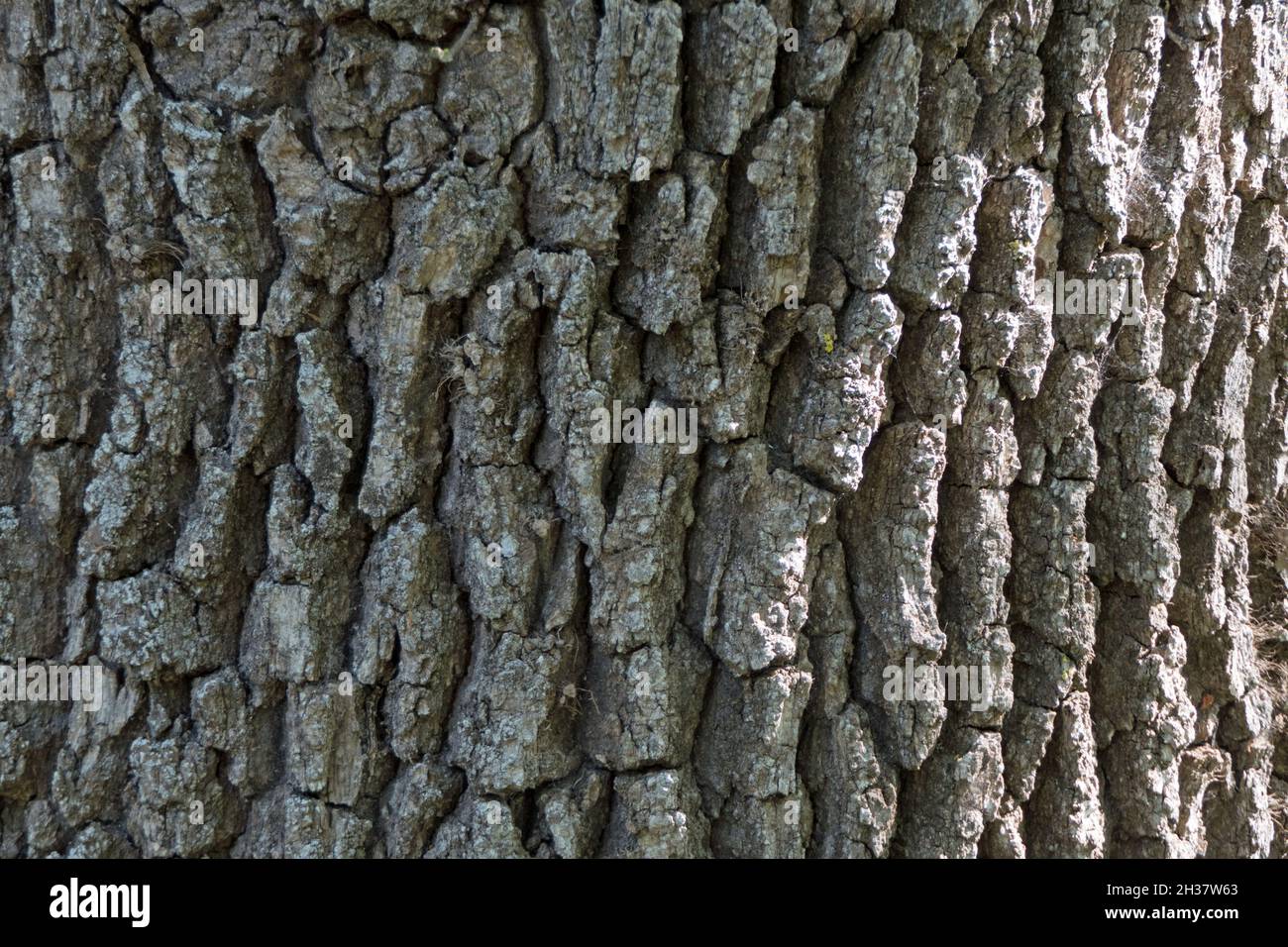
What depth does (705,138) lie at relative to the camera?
6.70 feet

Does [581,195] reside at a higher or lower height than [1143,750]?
higher

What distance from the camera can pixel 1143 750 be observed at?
7.79 feet

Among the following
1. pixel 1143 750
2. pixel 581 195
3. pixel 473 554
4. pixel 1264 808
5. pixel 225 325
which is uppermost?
pixel 581 195

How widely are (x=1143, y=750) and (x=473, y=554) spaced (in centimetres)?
171

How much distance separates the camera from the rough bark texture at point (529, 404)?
2.05m

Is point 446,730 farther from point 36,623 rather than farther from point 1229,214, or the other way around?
point 1229,214

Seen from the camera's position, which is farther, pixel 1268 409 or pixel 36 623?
pixel 1268 409

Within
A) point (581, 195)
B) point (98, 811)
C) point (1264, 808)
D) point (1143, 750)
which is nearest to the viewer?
point (581, 195)

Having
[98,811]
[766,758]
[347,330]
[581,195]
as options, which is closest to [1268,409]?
[766,758]

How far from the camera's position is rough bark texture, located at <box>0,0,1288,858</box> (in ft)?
6.72

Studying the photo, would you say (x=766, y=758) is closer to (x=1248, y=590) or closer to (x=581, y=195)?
(x=581, y=195)

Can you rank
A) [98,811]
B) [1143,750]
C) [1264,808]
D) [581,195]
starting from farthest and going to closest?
[1264,808], [1143,750], [98,811], [581,195]

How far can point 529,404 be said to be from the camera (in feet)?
6.97

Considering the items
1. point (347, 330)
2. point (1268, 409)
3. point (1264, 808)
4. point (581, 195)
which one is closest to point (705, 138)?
point (581, 195)
